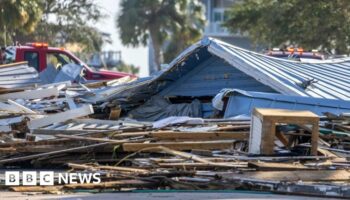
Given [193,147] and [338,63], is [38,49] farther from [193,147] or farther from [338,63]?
[193,147]

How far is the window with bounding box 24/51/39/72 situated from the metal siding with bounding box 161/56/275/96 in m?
8.02

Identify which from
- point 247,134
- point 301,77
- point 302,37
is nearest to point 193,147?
point 247,134

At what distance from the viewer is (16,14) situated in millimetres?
30875

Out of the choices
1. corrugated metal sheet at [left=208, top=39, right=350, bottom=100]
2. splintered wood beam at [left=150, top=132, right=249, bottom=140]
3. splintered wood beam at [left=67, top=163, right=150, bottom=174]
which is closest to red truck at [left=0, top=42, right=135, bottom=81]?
corrugated metal sheet at [left=208, top=39, right=350, bottom=100]

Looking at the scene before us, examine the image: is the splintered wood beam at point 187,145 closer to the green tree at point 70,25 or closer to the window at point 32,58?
the window at point 32,58

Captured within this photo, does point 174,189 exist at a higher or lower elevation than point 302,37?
lower

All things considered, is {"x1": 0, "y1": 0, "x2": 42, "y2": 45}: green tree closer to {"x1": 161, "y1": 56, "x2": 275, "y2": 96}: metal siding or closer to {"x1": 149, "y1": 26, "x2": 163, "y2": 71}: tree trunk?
{"x1": 149, "y1": 26, "x2": 163, "y2": 71}: tree trunk

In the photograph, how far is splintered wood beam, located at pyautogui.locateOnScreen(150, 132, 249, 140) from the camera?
408 inches

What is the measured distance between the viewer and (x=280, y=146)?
10.1 metres

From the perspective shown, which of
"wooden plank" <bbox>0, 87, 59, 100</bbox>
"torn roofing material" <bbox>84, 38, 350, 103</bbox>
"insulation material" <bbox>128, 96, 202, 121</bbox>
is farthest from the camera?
"wooden plank" <bbox>0, 87, 59, 100</bbox>

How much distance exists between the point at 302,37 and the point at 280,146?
80.3 feet

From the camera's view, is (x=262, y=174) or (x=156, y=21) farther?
(x=156, y=21)

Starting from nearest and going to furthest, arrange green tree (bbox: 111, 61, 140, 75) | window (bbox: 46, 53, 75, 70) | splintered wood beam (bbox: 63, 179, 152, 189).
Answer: splintered wood beam (bbox: 63, 179, 152, 189) < window (bbox: 46, 53, 75, 70) < green tree (bbox: 111, 61, 140, 75)

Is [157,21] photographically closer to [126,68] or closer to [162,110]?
[126,68]
